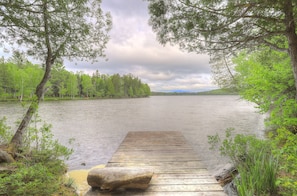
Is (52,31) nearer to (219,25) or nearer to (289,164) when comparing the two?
(219,25)

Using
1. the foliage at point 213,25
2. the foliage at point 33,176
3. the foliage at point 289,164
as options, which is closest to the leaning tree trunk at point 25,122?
the foliage at point 33,176

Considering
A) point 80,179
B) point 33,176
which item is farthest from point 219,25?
point 80,179

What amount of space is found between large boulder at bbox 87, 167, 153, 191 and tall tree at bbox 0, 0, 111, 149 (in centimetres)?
317

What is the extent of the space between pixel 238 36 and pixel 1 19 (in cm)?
530

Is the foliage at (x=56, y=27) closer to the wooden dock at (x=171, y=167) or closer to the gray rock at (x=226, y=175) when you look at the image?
the wooden dock at (x=171, y=167)

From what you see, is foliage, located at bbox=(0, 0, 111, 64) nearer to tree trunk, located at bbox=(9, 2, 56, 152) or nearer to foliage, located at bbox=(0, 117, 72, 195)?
tree trunk, located at bbox=(9, 2, 56, 152)

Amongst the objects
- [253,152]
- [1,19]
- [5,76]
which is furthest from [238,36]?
[5,76]

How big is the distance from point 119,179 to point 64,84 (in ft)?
231

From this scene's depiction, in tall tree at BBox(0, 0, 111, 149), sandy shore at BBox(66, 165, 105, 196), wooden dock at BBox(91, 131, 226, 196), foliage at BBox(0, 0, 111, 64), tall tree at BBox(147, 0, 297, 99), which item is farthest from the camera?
sandy shore at BBox(66, 165, 105, 196)

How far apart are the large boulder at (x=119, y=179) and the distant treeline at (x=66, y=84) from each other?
4.68 metres

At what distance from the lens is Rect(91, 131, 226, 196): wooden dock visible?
3129 millimetres

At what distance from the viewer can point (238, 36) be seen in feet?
13.3

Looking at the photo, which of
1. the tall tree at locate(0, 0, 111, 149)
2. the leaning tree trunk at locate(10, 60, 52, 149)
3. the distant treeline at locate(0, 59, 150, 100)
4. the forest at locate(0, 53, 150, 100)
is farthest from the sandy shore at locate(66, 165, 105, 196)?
the distant treeline at locate(0, 59, 150, 100)

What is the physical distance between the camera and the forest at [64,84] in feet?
141
